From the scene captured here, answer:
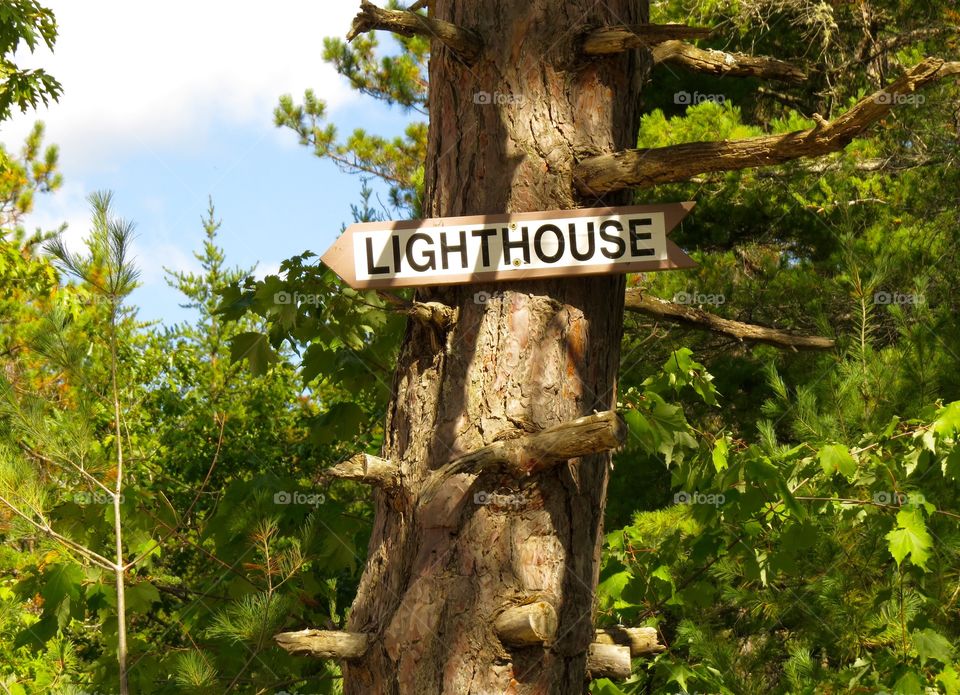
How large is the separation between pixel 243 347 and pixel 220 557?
85cm

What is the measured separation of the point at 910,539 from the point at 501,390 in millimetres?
1500

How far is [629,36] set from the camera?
2.65 metres

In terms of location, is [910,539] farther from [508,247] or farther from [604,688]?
[508,247]

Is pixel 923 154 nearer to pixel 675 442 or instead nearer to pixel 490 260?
pixel 675 442

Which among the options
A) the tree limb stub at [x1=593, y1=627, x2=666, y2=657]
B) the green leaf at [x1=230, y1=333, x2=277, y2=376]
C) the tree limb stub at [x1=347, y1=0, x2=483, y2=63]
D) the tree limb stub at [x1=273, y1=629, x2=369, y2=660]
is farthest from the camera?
the green leaf at [x1=230, y1=333, x2=277, y2=376]

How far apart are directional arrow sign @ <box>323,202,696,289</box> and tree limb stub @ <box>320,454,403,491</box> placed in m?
0.46

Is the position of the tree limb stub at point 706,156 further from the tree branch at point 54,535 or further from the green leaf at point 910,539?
the tree branch at point 54,535

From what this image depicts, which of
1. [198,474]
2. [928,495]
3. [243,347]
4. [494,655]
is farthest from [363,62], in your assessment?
[494,655]

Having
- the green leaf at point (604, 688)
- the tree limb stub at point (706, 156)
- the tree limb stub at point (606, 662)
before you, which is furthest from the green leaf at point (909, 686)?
the tree limb stub at point (706, 156)

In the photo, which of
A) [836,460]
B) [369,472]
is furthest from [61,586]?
[836,460]

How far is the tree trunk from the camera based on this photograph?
2.32 m

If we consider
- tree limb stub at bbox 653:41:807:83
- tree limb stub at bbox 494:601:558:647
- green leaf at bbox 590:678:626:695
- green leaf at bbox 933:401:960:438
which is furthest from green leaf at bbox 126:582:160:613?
green leaf at bbox 933:401:960:438

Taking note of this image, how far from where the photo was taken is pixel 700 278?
22.0ft

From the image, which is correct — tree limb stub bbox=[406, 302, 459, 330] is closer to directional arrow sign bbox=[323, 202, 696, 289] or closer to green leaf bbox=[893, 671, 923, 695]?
directional arrow sign bbox=[323, 202, 696, 289]
